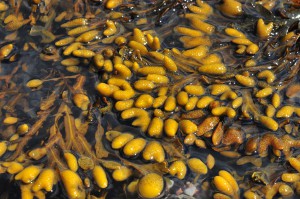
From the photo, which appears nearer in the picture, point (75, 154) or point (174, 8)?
point (75, 154)

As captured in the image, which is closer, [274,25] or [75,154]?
[75,154]

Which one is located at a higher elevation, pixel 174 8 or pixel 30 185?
pixel 174 8

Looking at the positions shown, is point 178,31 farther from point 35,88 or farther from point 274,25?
point 35,88

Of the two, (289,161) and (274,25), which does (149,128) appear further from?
(274,25)

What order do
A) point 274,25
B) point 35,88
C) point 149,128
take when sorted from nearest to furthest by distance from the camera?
1. point 149,128
2. point 35,88
3. point 274,25

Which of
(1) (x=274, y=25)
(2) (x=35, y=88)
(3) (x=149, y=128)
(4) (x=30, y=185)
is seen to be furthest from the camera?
(1) (x=274, y=25)

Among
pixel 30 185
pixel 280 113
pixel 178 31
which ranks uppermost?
pixel 178 31

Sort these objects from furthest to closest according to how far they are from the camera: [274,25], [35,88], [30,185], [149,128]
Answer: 1. [274,25]
2. [35,88]
3. [149,128]
4. [30,185]

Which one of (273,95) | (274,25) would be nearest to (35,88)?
(273,95)

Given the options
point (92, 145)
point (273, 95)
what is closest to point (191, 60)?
point (273, 95)
